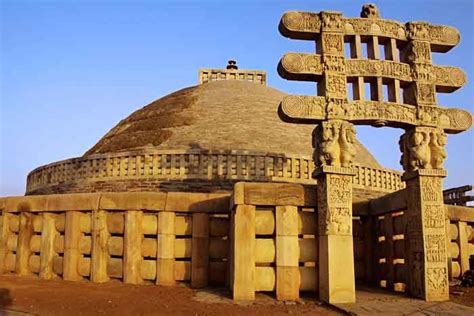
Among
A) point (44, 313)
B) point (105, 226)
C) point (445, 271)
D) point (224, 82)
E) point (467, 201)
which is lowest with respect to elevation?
point (44, 313)

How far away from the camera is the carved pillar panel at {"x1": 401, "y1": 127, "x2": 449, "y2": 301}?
716 cm

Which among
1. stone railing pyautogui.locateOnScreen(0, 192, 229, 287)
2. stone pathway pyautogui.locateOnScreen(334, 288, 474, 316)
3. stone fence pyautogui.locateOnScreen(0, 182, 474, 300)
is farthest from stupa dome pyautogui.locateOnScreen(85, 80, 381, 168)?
stone pathway pyautogui.locateOnScreen(334, 288, 474, 316)

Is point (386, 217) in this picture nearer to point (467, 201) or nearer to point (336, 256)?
point (336, 256)

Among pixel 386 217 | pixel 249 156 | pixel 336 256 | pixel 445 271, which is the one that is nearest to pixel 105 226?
pixel 336 256

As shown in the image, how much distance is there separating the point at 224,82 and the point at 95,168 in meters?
10.1

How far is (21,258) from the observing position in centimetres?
921

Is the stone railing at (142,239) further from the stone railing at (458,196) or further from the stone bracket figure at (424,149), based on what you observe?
the stone railing at (458,196)

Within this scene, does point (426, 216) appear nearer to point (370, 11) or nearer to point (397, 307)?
point (397, 307)

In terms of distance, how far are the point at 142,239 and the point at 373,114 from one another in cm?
459

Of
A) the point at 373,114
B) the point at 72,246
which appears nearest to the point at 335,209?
the point at 373,114

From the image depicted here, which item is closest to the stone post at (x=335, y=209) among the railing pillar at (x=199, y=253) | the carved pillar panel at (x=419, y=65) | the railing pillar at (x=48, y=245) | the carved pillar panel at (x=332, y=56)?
the carved pillar panel at (x=332, y=56)

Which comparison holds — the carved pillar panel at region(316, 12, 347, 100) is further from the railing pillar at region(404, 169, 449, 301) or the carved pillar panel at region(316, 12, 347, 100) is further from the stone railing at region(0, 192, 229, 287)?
the stone railing at region(0, 192, 229, 287)

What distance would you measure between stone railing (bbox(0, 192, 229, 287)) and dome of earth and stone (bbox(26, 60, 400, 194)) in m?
5.83

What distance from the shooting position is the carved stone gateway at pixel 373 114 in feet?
23.3
